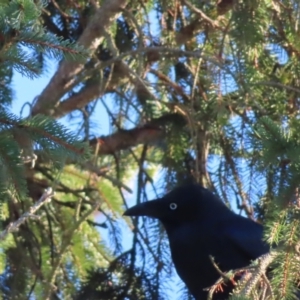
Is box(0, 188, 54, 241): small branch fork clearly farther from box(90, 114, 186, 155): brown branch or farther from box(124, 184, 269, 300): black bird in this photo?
box(90, 114, 186, 155): brown branch

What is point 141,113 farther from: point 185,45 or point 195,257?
A: point 195,257

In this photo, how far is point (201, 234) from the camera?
3482mm

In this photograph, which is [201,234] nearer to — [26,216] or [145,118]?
[145,118]

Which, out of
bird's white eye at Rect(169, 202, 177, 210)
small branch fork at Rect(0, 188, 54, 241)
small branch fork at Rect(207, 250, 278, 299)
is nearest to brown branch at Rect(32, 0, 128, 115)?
bird's white eye at Rect(169, 202, 177, 210)

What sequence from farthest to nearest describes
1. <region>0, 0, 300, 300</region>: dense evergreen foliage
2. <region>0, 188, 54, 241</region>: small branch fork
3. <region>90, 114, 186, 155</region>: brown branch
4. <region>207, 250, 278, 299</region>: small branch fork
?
<region>90, 114, 186, 155</region>: brown branch
<region>0, 0, 300, 300</region>: dense evergreen foliage
<region>0, 188, 54, 241</region>: small branch fork
<region>207, 250, 278, 299</region>: small branch fork

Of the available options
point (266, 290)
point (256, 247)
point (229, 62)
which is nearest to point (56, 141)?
point (266, 290)

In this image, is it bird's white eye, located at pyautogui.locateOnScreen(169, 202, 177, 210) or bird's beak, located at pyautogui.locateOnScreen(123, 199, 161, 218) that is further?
bird's white eye, located at pyautogui.locateOnScreen(169, 202, 177, 210)

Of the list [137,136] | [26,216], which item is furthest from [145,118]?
[26,216]

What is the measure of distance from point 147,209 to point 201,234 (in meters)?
0.26

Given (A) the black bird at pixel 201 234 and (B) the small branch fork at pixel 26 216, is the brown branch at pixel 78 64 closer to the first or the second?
(A) the black bird at pixel 201 234

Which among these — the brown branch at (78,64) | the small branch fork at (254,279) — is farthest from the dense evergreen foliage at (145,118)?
the small branch fork at (254,279)

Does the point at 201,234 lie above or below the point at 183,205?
below

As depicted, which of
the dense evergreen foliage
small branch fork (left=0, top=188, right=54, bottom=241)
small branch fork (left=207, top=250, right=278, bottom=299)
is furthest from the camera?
the dense evergreen foliage

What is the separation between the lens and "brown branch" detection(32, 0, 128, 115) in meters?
3.33
